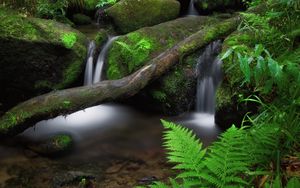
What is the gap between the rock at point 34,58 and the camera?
22.9 ft

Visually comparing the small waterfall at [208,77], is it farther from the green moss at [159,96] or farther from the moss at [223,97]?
the moss at [223,97]

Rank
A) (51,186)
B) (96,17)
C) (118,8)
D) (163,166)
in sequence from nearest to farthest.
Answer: (51,186)
(163,166)
(118,8)
(96,17)

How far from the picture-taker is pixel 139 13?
990 centimetres

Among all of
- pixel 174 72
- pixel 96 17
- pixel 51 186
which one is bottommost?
pixel 51 186

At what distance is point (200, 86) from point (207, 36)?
113 cm

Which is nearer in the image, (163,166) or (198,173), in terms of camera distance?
(198,173)

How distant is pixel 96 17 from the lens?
1080 centimetres

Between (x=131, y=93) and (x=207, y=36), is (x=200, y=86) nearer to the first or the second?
(x=207, y=36)

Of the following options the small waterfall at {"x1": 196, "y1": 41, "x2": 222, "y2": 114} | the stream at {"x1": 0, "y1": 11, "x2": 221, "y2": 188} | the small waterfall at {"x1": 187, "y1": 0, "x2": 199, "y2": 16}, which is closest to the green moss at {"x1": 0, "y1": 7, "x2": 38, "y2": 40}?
the stream at {"x1": 0, "y1": 11, "x2": 221, "y2": 188}

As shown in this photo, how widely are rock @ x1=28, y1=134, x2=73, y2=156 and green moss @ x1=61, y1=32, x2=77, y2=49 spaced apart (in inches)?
90.9

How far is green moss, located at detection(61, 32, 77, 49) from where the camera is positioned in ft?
24.9

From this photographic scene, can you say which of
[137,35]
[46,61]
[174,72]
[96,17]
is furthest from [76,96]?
[96,17]

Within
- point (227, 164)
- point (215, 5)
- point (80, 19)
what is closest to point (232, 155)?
point (227, 164)

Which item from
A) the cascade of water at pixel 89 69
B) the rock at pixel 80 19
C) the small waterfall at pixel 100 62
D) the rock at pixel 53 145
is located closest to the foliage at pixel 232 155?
the rock at pixel 53 145
